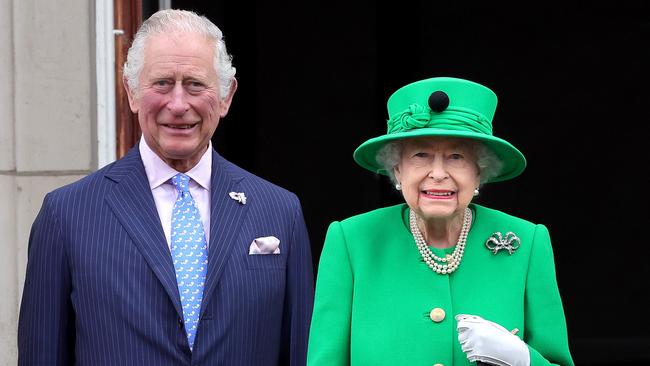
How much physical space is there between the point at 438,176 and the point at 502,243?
0.81 ft

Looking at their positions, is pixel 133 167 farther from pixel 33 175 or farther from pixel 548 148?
pixel 548 148

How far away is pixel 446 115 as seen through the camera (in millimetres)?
2529

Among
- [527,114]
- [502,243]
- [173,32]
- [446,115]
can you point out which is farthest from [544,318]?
[527,114]

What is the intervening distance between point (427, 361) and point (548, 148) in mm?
6393

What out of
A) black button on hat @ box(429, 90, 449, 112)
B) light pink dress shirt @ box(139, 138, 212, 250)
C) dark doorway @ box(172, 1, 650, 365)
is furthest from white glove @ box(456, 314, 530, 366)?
dark doorway @ box(172, 1, 650, 365)

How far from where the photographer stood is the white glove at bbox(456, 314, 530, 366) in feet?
7.83

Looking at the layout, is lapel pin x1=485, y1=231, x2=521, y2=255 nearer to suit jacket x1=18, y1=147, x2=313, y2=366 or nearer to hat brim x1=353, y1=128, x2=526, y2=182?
hat brim x1=353, y1=128, x2=526, y2=182

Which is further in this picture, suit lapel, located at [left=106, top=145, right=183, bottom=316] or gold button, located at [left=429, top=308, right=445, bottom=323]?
suit lapel, located at [left=106, top=145, right=183, bottom=316]

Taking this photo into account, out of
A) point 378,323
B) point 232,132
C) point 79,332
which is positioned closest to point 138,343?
point 79,332

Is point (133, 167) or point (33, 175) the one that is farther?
point (33, 175)

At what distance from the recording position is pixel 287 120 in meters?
8.50

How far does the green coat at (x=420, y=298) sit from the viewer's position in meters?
2.54

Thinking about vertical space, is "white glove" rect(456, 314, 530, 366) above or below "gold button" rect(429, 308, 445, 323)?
below

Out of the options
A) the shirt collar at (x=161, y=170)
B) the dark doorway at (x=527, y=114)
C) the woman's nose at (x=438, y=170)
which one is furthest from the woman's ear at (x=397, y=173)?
the dark doorway at (x=527, y=114)
